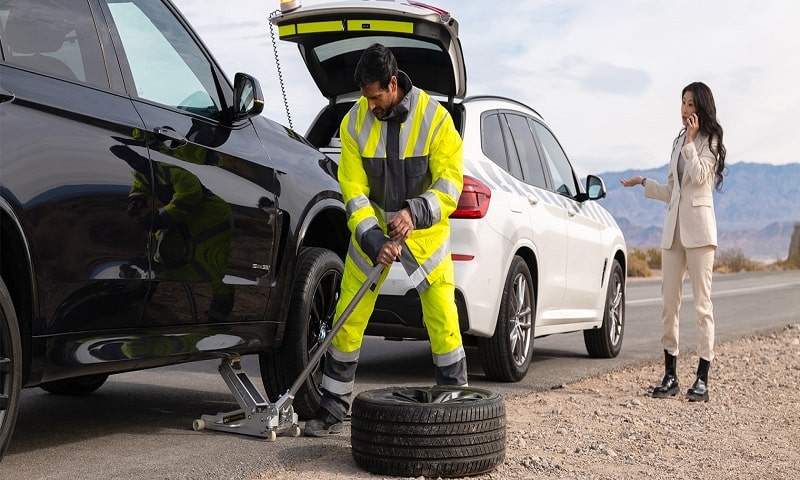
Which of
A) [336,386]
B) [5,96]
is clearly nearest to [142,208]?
[5,96]

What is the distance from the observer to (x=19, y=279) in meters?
4.38

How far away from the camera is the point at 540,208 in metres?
8.71

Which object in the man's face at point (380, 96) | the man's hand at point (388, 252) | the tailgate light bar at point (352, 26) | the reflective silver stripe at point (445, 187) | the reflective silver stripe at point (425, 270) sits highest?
the tailgate light bar at point (352, 26)

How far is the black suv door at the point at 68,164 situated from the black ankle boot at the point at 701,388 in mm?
4296

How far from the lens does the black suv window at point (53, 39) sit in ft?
15.0

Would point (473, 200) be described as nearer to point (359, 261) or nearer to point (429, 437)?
point (359, 261)

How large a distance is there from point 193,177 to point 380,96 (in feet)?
3.27

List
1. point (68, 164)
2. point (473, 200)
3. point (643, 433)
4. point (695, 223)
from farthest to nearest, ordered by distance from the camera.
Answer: point (695, 223) < point (473, 200) < point (643, 433) < point (68, 164)

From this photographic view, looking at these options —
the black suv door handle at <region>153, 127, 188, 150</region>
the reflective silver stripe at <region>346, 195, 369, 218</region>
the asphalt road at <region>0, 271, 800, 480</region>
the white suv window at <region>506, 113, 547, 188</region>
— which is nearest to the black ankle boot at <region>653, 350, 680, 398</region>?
the asphalt road at <region>0, 271, 800, 480</region>

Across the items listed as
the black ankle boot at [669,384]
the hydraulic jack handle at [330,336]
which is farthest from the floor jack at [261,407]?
the black ankle boot at [669,384]

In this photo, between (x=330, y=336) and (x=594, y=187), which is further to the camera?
(x=594, y=187)

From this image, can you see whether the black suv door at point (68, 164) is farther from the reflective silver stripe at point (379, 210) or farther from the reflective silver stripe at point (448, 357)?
the reflective silver stripe at point (448, 357)

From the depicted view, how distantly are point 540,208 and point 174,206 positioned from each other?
408 centimetres

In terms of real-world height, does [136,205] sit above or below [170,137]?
below
